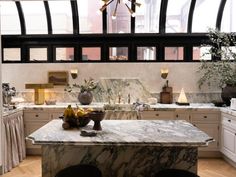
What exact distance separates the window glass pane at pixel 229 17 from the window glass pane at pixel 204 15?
0.19 m

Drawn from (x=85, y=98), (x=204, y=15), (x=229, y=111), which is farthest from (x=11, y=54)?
(x=229, y=111)

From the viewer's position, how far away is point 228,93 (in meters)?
5.25

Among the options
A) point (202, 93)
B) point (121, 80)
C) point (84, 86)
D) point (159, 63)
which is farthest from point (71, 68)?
point (202, 93)

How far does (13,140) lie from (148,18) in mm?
3531

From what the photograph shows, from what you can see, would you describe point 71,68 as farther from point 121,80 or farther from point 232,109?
point 232,109

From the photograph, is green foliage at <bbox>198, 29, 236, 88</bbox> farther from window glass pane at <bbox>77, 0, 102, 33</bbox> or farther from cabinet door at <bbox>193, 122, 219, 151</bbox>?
window glass pane at <bbox>77, 0, 102, 33</bbox>

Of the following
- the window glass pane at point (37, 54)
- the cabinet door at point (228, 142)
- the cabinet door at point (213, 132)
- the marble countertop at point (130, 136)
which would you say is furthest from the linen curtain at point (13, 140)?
the cabinet door at point (228, 142)

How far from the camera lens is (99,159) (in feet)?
9.50

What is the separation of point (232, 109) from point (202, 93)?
116cm

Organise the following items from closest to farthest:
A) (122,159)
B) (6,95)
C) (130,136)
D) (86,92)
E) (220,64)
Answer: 1. (130,136)
2. (122,159)
3. (6,95)
4. (220,64)
5. (86,92)

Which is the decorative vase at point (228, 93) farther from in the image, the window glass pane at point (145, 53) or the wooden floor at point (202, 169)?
the window glass pane at point (145, 53)

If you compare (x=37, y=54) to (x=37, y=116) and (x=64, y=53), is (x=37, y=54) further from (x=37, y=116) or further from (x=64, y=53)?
(x=37, y=116)

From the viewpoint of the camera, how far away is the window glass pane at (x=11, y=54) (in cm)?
613

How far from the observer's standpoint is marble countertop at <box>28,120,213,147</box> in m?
2.53
